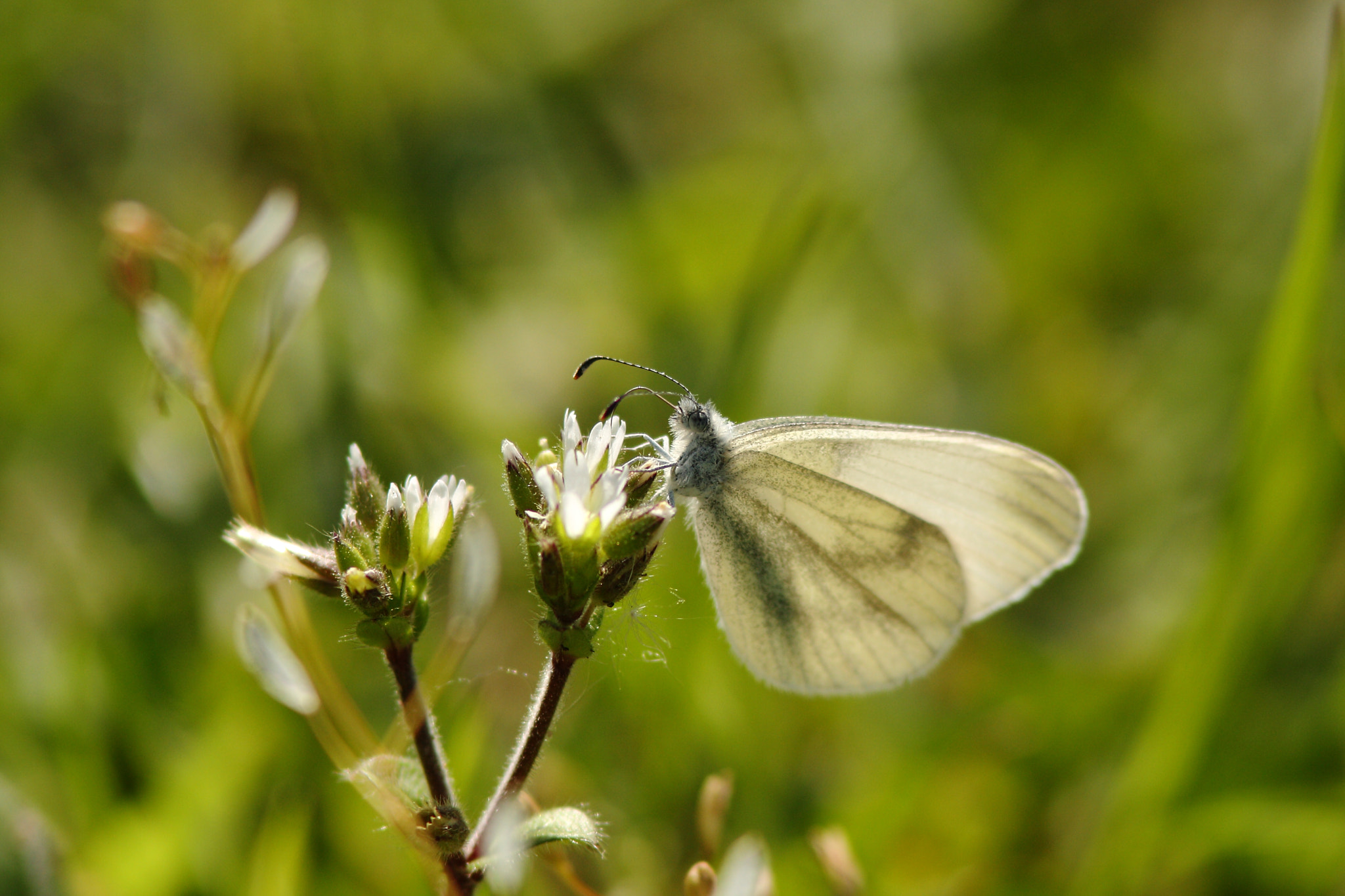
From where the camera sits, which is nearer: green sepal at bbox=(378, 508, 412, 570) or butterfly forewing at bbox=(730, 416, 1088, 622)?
green sepal at bbox=(378, 508, 412, 570)

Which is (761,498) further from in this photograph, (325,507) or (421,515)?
(325,507)

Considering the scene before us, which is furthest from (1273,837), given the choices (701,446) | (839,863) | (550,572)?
(550,572)

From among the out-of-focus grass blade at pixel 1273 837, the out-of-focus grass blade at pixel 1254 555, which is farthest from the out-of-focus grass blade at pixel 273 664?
the out-of-focus grass blade at pixel 1273 837

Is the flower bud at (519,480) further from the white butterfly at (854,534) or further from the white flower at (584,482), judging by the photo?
the white butterfly at (854,534)

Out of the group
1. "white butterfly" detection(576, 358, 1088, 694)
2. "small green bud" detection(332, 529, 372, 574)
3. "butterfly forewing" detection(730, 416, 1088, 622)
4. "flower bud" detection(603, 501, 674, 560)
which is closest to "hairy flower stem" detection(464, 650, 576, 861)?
"flower bud" detection(603, 501, 674, 560)

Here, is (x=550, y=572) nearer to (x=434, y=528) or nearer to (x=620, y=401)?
(x=434, y=528)

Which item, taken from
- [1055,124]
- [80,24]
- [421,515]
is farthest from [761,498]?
[80,24]

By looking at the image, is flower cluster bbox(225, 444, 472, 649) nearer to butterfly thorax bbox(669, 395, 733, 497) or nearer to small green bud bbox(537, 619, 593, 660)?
small green bud bbox(537, 619, 593, 660)
